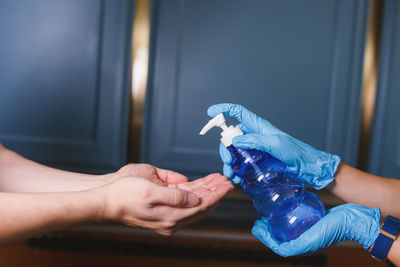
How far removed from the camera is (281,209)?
84cm

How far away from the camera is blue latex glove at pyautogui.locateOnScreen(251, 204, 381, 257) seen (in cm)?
83

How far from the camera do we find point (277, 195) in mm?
836

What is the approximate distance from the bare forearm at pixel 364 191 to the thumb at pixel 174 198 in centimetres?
48

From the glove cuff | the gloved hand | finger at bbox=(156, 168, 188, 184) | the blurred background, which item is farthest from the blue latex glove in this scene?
the blurred background

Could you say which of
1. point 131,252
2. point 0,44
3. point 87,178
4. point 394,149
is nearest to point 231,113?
point 87,178

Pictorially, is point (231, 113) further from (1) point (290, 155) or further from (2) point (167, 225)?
(2) point (167, 225)

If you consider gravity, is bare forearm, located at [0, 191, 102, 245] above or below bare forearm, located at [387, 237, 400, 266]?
above

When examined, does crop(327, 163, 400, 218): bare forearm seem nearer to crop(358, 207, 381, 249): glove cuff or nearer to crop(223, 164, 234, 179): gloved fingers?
crop(358, 207, 381, 249): glove cuff

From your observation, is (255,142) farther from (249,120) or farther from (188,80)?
(188,80)

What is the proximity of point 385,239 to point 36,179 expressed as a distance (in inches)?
43.5

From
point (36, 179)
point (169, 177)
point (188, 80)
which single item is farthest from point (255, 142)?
point (188, 80)

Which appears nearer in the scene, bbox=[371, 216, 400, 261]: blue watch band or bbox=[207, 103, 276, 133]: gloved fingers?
bbox=[371, 216, 400, 261]: blue watch band

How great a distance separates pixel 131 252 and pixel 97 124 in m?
0.73

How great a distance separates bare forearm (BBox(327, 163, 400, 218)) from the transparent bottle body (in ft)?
0.54
